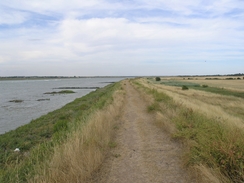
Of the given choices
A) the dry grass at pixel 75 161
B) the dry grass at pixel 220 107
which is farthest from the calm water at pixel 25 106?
the dry grass at pixel 220 107

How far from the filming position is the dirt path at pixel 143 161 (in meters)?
4.71

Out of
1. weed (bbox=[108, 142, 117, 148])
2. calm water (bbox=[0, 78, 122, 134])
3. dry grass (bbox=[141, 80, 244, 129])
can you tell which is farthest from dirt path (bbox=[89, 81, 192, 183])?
calm water (bbox=[0, 78, 122, 134])

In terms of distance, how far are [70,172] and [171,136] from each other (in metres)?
4.25

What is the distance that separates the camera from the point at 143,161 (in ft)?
18.5

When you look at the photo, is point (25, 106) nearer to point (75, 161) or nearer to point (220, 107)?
point (220, 107)

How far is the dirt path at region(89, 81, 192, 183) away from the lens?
4.71 metres

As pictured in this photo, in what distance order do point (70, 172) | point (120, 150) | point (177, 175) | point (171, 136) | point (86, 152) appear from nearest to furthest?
point (70, 172)
point (177, 175)
point (86, 152)
point (120, 150)
point (171, 136)

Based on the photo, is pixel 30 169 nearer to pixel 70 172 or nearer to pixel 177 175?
pixel 70 172

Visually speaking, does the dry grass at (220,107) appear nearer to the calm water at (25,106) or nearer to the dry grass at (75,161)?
the dry grass at (75,161)

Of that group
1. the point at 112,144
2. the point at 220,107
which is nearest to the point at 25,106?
the point at 220,107

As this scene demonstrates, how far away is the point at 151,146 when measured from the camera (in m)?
6.90

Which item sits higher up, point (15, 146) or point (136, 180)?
point (136, 180)

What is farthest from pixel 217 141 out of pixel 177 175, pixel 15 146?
pixel 15 146

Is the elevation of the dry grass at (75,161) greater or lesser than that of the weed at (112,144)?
greater
